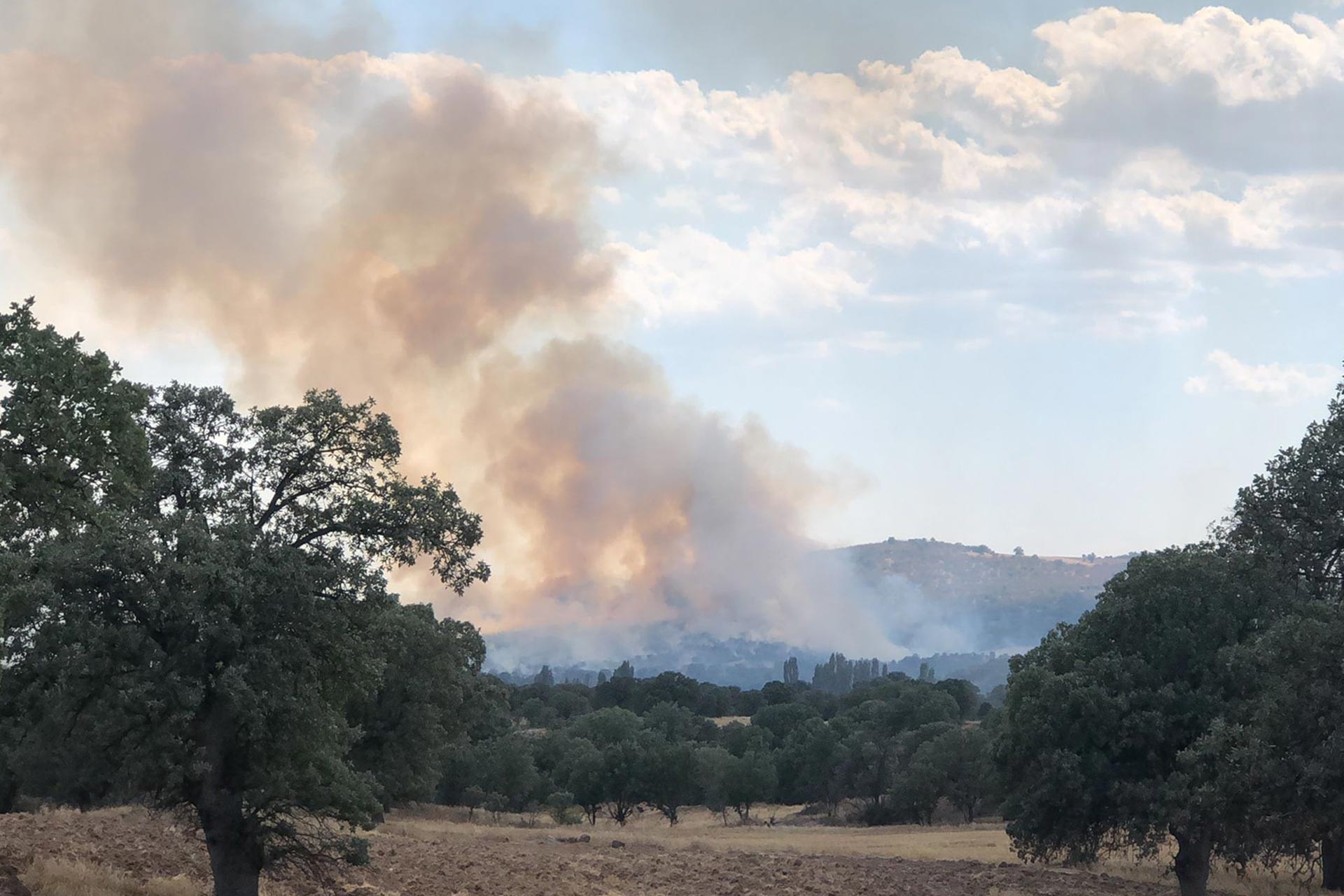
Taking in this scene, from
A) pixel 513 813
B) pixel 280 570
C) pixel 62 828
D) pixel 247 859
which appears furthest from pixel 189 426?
pixel 513 813

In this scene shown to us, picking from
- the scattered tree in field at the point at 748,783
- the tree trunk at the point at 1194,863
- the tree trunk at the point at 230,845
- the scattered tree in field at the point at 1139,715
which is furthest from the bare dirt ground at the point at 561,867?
the scattered tree in field at the point at 748,783

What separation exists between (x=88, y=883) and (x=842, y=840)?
1676 inches

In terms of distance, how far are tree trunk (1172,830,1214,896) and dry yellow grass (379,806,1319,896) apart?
2.75 m

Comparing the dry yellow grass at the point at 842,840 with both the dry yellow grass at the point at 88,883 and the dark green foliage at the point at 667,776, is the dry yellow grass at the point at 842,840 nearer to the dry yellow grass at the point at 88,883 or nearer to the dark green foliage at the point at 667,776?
the dark green foliage at the point at 667,776

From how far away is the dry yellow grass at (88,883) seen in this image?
2422 centimetres

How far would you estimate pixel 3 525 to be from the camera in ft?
70.1

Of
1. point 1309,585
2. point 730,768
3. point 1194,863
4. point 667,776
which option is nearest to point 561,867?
point 1194,863

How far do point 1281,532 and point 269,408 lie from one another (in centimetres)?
2154

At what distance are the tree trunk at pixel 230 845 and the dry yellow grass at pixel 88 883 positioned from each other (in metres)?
2.43

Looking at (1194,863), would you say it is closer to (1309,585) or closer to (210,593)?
(1309,585)

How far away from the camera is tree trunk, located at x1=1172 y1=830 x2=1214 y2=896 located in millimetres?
36875

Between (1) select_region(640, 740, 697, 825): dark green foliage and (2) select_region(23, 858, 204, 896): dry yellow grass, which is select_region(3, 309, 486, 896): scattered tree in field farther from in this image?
(1) select_region(640, 740, 697, 825): dark green foliage

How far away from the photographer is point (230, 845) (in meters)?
25.0

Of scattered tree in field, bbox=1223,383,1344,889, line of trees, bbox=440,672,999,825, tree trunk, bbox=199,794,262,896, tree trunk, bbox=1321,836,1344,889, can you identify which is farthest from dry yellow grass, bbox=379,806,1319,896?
tree trunk, bbox=199,794,262,896
